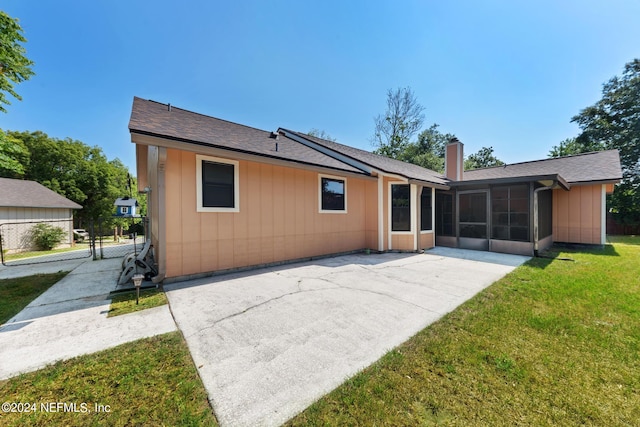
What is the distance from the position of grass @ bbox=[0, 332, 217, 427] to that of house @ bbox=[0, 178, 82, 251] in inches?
537

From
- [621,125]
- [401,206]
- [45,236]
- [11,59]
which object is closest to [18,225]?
[45,236]

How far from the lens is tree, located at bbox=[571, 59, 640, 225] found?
57.6 feet

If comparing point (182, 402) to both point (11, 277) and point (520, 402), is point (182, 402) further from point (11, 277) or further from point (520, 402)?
point (11, 277)

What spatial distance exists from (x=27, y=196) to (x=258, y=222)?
1750 cm

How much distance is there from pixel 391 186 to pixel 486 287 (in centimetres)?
453

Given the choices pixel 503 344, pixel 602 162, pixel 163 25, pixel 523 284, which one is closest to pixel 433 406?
pixel 503 344

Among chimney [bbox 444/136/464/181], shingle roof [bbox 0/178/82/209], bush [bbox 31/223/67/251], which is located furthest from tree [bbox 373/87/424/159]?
shingle roof [bbox 0/178/82/209]

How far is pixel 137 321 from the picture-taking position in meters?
3.20

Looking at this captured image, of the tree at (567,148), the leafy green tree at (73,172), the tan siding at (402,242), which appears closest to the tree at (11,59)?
the tan siding at (402,242)

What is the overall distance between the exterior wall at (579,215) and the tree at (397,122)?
14.6 metres

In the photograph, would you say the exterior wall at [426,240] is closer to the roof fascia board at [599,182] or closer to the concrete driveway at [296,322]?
the concrete driveway at [296,322]

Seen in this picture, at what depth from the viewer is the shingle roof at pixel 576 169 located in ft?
30.5

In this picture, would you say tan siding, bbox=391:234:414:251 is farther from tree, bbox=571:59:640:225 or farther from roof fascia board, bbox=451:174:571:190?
tree, bbox=571:59:640:225

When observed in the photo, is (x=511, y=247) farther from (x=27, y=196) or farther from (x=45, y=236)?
(x=27, y=196)
